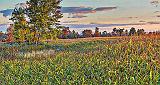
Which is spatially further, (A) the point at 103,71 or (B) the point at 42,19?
(B) the point at 42,19

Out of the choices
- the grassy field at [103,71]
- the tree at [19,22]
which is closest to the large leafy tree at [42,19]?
the tree at [19,22]

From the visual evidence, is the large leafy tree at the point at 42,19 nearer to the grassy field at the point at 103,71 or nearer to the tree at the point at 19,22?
the tree at the point at 19,22

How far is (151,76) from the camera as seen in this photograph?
9.88 meters

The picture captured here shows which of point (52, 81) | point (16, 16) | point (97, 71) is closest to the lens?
point (52, 81)

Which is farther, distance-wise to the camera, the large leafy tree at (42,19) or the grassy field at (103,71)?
the large leafy tree at (42,19)

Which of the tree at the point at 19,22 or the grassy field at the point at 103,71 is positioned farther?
the tree at the point at 19,22

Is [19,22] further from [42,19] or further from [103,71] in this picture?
[103,71]

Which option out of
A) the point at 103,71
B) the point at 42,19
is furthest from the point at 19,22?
the point at 103,71

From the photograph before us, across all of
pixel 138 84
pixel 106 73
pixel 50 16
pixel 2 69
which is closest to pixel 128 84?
pixel 138 84

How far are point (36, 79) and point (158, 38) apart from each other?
7588 mm

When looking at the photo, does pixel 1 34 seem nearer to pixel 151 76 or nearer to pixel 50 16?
pixel 50 16

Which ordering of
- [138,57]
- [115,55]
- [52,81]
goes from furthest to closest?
1. [115,55]
2. [138,57]
3. [52,81]

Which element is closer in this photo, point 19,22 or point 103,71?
point 103,71

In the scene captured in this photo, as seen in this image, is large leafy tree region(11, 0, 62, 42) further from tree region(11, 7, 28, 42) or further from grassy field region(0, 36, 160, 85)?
grassy field region(0, 36, 160, 85)
